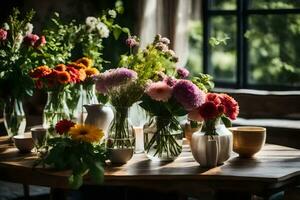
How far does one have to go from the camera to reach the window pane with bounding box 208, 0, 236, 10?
559cm

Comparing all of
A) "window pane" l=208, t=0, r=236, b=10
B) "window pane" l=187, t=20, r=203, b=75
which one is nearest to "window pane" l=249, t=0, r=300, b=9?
"window pane" l=208, t=0, r=236, b=10

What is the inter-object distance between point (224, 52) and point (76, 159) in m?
3.64

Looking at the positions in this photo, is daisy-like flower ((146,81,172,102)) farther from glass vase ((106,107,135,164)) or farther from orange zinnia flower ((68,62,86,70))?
orange zinnia flower ((68,62,86,70))

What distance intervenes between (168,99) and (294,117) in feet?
7.83

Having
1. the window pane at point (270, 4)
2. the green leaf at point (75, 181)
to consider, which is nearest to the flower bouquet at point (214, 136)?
the green leaf at point (75, 181)

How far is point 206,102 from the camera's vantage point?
93.4 inches

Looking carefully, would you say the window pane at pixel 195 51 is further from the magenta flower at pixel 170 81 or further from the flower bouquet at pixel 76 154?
the flower bouquet at pixel 76 154

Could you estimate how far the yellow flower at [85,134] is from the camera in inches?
90.7

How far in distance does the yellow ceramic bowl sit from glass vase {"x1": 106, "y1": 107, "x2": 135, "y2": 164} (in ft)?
1.39

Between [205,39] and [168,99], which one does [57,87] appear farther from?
[205,39]

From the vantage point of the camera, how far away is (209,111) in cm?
235

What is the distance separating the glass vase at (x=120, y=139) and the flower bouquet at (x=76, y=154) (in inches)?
4.5

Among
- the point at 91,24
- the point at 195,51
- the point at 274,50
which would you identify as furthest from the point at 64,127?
the point at 195,51

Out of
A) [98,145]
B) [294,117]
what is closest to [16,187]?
[294,117]
